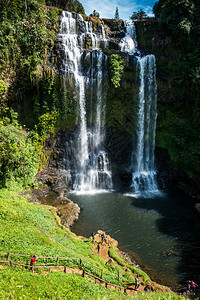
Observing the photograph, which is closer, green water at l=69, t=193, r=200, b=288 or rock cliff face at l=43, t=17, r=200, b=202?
green water at l=69, t=193, r=200, b=288

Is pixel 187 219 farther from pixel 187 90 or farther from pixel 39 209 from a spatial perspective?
pixel 187 90

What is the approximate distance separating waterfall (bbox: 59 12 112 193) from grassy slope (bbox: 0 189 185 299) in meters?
9.78

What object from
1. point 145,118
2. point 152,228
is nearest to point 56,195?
point 152,228

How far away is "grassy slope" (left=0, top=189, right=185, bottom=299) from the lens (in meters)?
6.79

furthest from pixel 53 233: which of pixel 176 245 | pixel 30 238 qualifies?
pixel 176 245

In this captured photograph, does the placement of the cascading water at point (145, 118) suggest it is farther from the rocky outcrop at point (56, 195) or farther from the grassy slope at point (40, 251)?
the grassy slope at point (40, 251)

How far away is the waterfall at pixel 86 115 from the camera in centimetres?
2609

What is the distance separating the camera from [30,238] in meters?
10.4

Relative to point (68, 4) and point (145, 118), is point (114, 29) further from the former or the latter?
point (145, 118)

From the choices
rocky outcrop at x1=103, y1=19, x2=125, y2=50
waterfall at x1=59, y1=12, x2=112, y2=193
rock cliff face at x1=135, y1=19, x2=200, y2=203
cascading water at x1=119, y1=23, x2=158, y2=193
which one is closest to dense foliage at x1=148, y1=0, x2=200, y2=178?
rock cliff face at x1=135, y1=19, x2=200, y2=203

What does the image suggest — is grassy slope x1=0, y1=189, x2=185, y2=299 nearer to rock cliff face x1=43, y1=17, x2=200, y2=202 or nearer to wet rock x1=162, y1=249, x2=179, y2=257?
wet rock x1=162, y1=249, x2=179, y2=257

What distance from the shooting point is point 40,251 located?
31.0 feet

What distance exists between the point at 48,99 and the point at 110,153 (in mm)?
11853

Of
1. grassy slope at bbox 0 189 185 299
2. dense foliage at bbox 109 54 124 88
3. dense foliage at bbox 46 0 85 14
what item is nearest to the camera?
grassy slope at bbox 0 189 185 299
